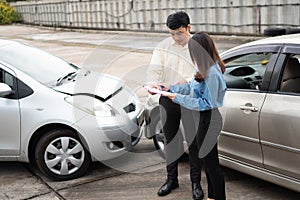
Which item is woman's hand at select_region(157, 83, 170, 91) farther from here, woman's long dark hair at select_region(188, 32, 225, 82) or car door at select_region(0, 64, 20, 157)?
car door at select_region(0, 64, 20, 157)

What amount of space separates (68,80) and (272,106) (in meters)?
2.63

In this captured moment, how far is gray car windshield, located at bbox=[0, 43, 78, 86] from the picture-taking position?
512cm

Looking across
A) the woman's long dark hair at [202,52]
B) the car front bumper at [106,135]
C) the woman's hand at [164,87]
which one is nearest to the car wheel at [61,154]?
the car front bumper at [106,135]

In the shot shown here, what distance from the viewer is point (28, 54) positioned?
559 cm

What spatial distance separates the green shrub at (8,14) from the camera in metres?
38.6

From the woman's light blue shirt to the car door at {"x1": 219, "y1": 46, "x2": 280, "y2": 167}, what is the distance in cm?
55

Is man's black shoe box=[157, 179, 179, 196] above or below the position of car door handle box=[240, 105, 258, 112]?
below

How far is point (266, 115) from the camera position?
374cm

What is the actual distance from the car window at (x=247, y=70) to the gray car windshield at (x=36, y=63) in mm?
2078

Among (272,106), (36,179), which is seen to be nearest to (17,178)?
(36,179)

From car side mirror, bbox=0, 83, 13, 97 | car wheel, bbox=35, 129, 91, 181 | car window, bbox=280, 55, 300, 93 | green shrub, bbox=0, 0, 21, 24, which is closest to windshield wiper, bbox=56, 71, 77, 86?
car side mirror, bbox=0, 83, 13, 97

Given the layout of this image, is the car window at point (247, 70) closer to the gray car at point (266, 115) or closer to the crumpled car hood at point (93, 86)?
the gray car at point (266, 115)

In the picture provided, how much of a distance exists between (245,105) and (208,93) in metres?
0.67

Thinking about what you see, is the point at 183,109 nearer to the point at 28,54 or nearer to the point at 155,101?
the point at 155,101
